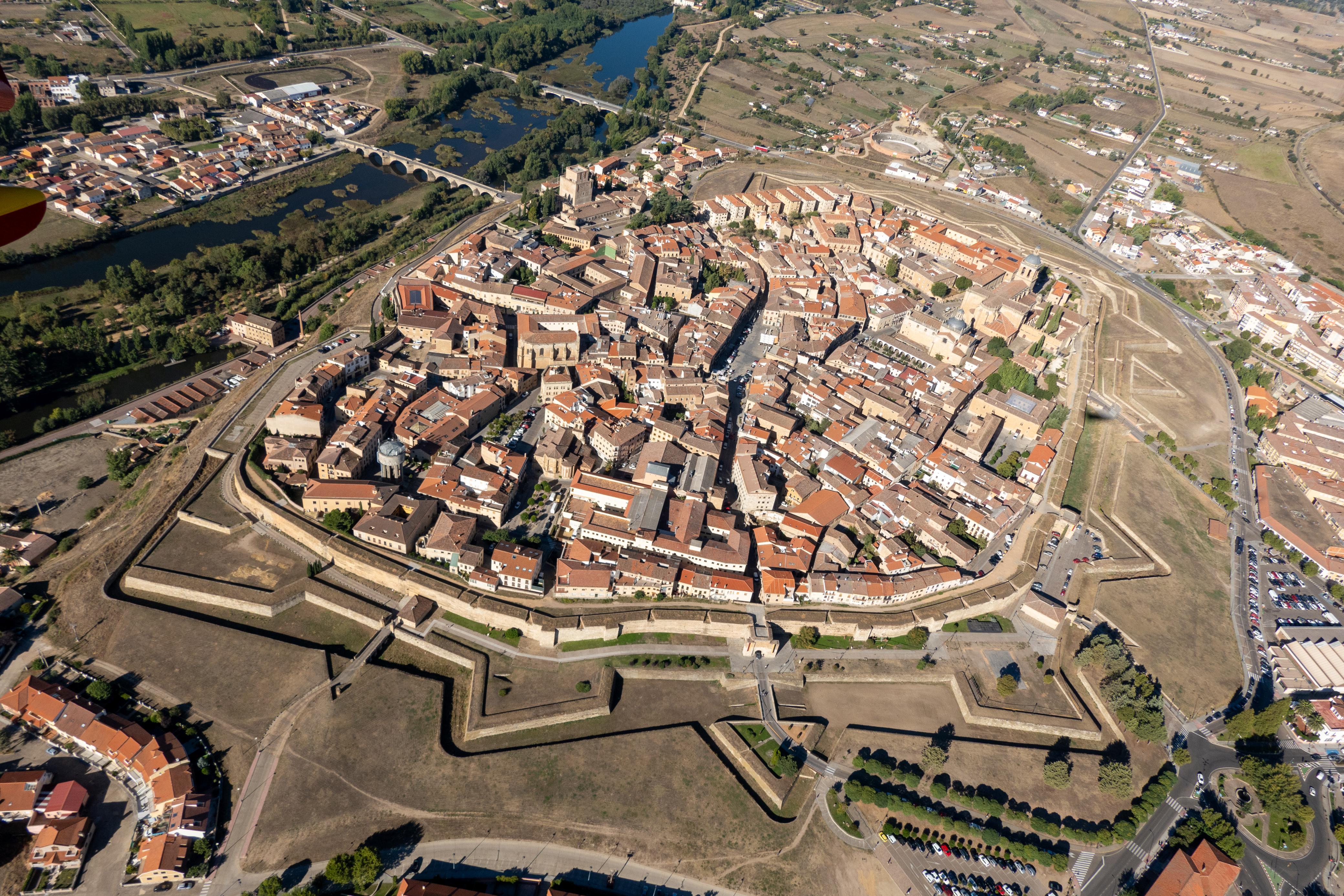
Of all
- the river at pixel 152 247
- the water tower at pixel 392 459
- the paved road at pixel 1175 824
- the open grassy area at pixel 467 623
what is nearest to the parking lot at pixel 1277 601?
the paved road at pixel 1175 824

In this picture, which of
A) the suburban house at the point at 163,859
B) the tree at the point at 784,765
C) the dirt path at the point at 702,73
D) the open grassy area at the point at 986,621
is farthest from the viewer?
the dirt path at the point at 702,73

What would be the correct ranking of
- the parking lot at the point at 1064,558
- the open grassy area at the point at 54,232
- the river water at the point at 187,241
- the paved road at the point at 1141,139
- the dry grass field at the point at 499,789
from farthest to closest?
1. the paved road at the point at 1141,139
2. the open grassy area at the point at 54,232
3. the river water at the point at 187,241
4. the parking lot at the point at 1064,558
5. the dry grass field at the point at 499,789

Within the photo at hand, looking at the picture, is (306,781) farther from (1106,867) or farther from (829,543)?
(1106,867)

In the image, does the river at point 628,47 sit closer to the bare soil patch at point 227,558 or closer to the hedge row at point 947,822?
the bare soil patch at point 227,558

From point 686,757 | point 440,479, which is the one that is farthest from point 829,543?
point 440,479

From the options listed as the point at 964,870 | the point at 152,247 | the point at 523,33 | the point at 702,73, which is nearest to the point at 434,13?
the point at 523,33

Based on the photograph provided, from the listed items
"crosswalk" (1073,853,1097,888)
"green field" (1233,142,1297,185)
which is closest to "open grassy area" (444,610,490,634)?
"crosswalk" (1073,853,1097,888)

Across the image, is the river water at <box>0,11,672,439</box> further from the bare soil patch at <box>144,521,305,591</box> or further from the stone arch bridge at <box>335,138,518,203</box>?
the bare soil patch at <box>144,521,305,591</box>
